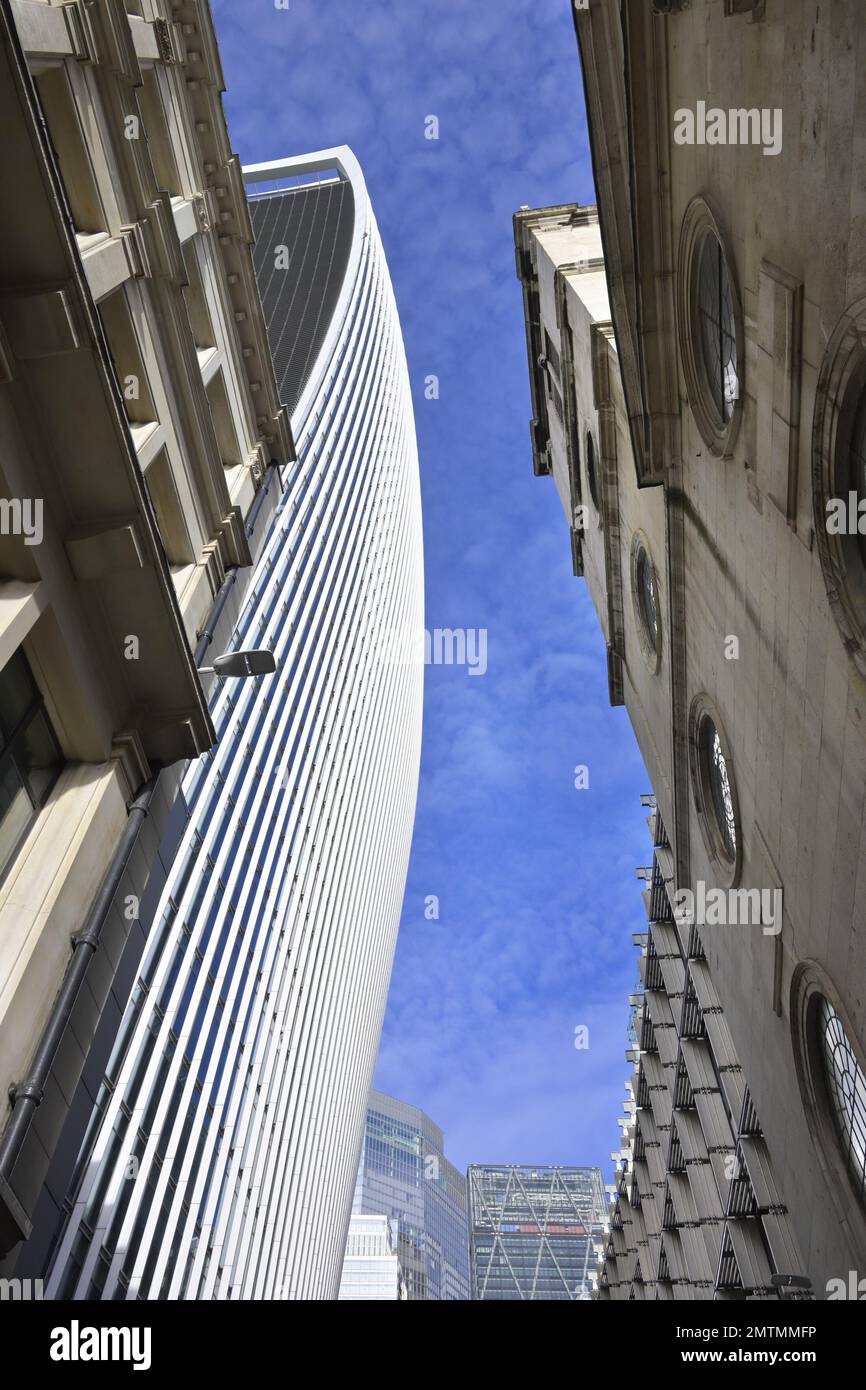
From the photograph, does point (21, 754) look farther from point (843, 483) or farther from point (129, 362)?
point (843, 483)

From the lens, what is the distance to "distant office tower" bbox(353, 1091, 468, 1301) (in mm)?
146625

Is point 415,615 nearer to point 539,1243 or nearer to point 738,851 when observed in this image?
Answer: point 539,1243

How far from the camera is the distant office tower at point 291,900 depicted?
35250 millimetres

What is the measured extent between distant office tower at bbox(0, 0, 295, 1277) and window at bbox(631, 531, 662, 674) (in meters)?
12.1

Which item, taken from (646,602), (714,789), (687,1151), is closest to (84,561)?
(714,789)

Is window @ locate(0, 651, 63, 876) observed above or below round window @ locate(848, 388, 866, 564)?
below

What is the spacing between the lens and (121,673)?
1390 cm

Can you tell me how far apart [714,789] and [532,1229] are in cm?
15528

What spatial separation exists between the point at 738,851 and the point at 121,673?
40.1 ft

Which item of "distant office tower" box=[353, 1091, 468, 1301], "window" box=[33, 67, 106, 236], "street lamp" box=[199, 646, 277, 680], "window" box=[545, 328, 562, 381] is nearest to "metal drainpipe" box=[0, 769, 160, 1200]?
"street lamp" box=[199, 646, 277, 680]

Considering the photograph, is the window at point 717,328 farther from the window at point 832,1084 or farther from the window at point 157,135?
the window at point 157,135

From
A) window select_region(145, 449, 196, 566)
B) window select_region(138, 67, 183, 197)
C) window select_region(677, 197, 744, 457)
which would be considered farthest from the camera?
window select_region(138, 67, 183, 197)

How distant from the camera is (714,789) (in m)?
21.9

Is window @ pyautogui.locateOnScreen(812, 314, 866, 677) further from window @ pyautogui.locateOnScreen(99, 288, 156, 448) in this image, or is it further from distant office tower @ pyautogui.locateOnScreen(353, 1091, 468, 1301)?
distant office tower @ pyautogui.locateOnScreen(353, 1091, 468, 1301)
